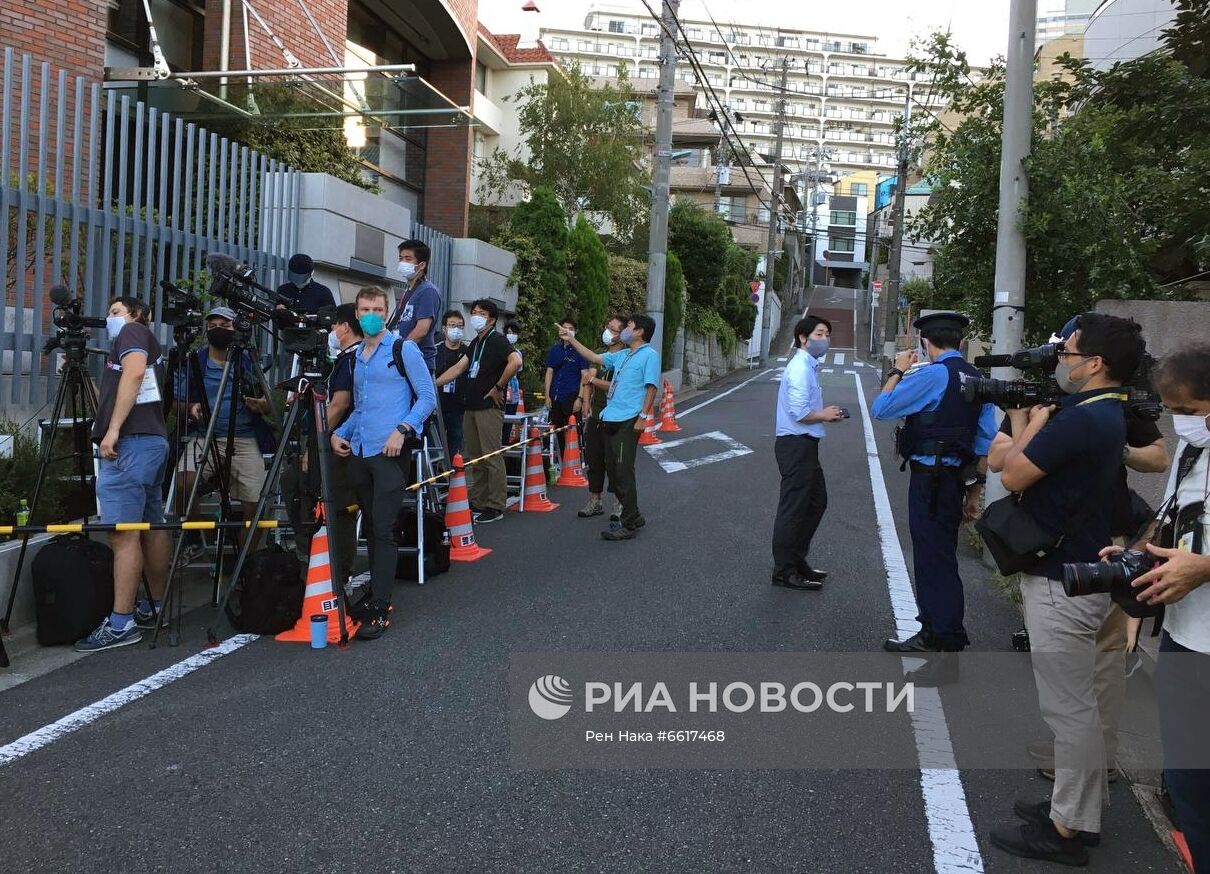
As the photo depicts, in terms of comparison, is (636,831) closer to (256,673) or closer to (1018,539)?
(1018,539)

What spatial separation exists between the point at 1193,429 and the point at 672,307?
78.7ft

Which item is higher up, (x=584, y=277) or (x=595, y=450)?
(x=584, y=277)

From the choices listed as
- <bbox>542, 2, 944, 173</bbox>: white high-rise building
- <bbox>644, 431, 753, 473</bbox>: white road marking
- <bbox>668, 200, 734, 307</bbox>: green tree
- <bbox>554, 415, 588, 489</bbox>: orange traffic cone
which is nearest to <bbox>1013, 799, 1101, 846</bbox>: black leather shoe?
<bbox>554, 415, 588, 489</bbox>: orange traffic cone

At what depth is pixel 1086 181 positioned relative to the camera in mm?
8328

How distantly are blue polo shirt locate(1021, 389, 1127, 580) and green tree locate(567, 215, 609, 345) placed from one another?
16.0 meters

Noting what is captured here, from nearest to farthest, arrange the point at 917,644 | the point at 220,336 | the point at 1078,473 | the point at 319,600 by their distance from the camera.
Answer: the point at 1078,473 < the point at 917,644 < the point at 319,600 < the point at 220,336

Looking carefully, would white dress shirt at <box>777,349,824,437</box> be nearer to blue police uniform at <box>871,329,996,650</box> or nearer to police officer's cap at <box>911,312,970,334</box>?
police officer's cap at <box>911,312,970,334</box>

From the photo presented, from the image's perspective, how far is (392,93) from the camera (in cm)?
1303

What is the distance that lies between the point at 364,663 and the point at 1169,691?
3.76 m

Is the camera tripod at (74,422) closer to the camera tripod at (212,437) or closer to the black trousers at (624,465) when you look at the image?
the camera tripod at (212,437)

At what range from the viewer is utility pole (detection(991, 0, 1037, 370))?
8.42 m

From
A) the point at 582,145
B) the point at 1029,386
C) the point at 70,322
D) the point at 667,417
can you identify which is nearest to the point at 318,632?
the point at 70,322

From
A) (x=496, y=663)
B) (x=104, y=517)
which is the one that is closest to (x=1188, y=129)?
(x=496, y=663)

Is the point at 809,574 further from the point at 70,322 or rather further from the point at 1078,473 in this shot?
the point at 70,322
